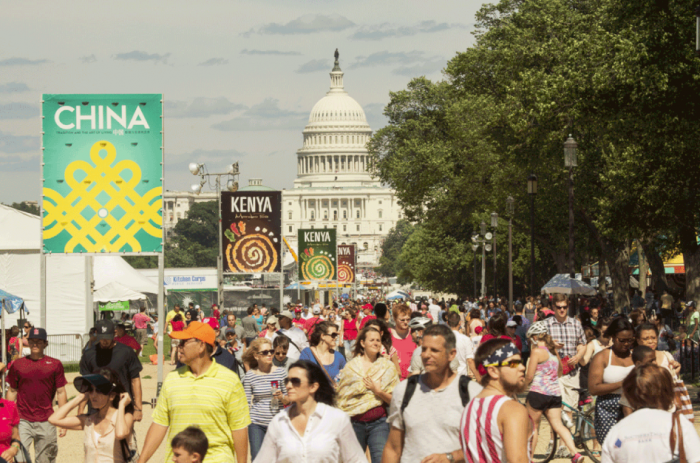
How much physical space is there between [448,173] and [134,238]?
32.2m

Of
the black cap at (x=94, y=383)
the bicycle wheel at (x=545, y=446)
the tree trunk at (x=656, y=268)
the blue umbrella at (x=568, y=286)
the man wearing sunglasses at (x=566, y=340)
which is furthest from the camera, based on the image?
the tree trunk at (x=656, y=268)

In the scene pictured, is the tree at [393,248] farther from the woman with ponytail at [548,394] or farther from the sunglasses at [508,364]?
the sunglasses at [508,364]

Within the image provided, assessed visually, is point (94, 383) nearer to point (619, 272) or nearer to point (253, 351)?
point (253, 351)

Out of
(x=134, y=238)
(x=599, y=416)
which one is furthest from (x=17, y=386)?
(x=134, y=238)

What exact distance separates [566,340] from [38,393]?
533 centimetres

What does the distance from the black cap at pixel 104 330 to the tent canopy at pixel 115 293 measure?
22.6 m

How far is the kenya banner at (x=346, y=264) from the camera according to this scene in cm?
5138

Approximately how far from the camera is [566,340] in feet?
35.9

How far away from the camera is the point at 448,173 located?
46.8 metres

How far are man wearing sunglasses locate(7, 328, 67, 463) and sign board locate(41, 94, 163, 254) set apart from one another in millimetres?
6190

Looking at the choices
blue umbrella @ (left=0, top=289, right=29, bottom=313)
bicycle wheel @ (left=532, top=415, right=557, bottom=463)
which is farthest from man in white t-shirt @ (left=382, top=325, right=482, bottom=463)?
blue umbrella @ (left=0, top=289, right=29, bottom=313)

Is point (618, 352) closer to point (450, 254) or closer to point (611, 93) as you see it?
point (611, 93)

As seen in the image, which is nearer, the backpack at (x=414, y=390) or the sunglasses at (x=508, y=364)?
the sunglasses at (x=508, y=364)

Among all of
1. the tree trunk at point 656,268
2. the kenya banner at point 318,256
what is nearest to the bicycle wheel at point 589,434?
the tree trunk at point 656,268
